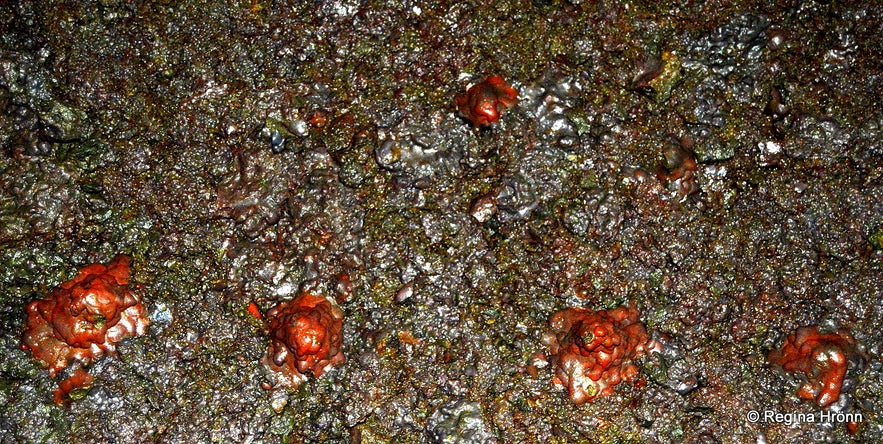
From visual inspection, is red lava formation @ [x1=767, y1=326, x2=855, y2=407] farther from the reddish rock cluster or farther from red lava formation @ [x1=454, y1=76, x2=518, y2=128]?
red lava formation @ [x1=454, y1=76, x2=518, y2=128]

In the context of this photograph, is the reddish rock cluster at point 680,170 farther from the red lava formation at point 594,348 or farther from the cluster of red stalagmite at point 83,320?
the cluster of red stalagmite at point 83,320

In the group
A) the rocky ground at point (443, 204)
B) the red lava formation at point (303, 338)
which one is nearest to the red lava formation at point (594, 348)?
the rocky ground at point (443, 204)

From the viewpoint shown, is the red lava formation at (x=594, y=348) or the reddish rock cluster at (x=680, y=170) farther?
the reddish rock cluster at (x=680, y=170)

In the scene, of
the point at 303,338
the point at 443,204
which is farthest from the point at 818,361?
the point at 303,338

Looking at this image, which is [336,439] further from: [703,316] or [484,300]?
[703,316]

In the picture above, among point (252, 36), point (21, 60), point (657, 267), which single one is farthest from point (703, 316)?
point (21, 60)

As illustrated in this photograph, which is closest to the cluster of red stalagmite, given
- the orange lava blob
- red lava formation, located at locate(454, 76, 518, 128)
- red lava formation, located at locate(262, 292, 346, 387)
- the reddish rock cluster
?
the orange lava blob
